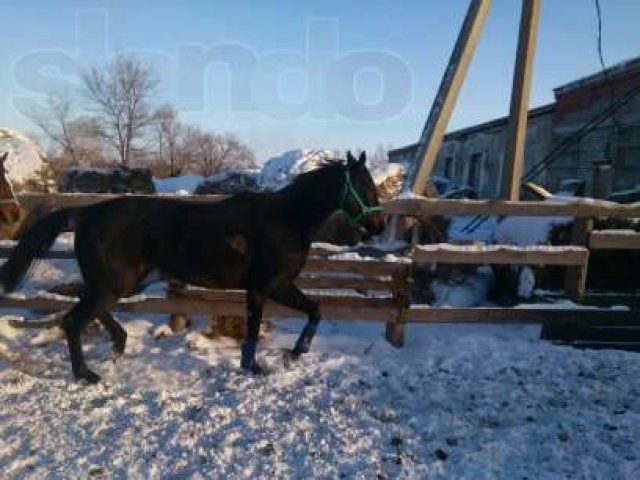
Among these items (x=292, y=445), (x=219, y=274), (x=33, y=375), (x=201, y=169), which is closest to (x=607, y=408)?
(x=292, y=445)

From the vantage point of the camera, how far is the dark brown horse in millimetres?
4578

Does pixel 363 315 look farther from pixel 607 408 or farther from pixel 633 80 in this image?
pixel 633 80

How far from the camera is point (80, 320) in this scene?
4.60 metres

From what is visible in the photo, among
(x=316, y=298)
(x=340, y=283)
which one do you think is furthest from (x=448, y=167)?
(x=316, y=298)

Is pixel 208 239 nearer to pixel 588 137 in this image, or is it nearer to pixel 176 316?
pixel 176 316

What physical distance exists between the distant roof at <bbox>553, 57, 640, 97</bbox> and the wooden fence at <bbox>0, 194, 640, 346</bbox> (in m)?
9.57

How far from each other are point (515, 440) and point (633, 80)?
13.2m

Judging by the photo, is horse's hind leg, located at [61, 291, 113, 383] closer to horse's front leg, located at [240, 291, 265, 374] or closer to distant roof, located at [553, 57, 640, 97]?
horse's front leg, located at [240, 291, 265, 374]

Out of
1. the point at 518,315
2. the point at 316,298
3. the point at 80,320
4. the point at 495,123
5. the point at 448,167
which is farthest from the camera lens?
the point at 448,167

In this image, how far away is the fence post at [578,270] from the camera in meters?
5.80

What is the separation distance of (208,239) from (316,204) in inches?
38.4

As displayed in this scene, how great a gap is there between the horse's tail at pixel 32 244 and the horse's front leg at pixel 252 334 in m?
1.68

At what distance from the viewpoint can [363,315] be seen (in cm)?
544

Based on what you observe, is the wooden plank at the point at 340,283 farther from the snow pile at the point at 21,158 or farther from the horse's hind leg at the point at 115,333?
the snow pile at the point at 21,158
